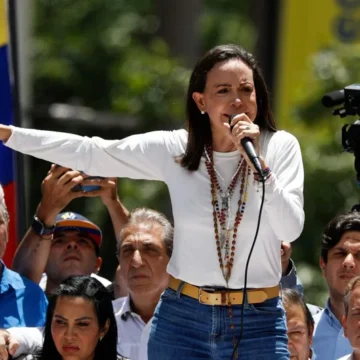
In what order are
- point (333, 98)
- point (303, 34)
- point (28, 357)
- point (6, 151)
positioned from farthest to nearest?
point (303, 34)
point (6, 151)
point (28, 357)
point (333, 98)

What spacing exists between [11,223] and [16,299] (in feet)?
2.85

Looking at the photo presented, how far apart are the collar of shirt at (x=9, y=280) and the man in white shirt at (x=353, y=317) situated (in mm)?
1721

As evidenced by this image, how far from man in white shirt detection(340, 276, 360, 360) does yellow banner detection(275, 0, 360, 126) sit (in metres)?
8.07

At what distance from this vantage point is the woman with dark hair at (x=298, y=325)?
7.79 metres

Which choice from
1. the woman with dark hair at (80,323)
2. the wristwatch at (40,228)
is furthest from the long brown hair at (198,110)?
the wristwatch at (40,228)

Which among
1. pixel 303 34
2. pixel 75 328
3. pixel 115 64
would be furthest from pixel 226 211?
pixel 115 64

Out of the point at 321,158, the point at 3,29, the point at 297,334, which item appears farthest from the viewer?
the point at 321,158

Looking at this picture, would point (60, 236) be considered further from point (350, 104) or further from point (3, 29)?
point (350, 104)

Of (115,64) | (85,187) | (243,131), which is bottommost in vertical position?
(243,131)

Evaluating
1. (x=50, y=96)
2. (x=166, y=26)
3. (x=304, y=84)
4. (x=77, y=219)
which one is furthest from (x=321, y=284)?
(x=50, y=96)

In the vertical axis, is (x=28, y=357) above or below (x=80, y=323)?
below

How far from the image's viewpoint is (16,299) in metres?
8.11

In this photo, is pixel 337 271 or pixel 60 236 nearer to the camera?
pixel 337 271

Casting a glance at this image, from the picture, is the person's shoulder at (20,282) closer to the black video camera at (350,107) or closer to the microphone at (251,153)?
the black video camera at (350,107)
